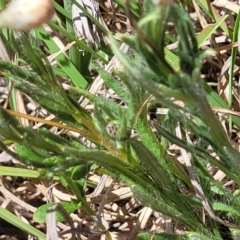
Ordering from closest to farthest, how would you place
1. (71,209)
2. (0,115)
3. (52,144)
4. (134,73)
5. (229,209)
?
1. (134,73)
2. (0,115)
3. (52,144)
4. (229,209)
5. (71,209)

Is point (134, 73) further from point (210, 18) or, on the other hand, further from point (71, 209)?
point (210, 18)

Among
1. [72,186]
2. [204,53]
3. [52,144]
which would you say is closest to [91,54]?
[72,186]

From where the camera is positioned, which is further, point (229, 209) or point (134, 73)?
point (229, 209)

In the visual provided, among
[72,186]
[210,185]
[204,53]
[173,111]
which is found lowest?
[210,185]

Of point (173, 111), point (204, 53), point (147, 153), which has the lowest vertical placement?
point (147, 153)

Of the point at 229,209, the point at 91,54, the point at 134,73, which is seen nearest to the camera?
the point at 134,73

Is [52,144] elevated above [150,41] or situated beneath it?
situated beneath

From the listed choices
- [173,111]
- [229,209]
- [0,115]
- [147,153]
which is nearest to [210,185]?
[229,209]

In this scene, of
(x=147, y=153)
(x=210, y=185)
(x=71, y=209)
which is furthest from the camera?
(x=71, y=209)

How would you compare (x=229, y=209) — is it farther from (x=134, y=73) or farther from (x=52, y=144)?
(x=134, y=73)
